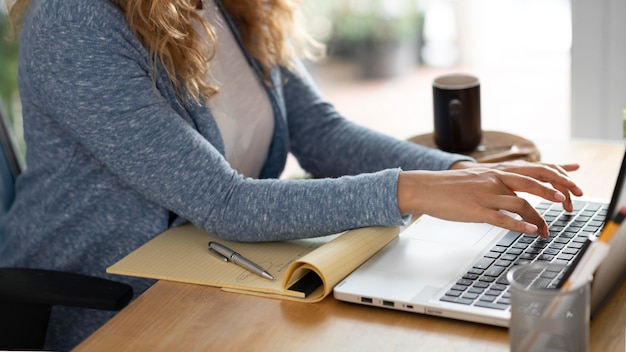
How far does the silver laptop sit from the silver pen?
0.38 feet

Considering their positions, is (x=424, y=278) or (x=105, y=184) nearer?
(x=424, y=278)

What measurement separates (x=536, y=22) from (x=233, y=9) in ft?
10.2

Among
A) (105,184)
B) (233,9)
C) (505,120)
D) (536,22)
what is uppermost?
(233,9)

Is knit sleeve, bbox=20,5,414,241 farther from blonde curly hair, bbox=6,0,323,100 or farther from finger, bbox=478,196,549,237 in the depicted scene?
finger, bbox=478,196,549,237

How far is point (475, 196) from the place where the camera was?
1.06 meters

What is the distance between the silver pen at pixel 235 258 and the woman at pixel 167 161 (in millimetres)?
28

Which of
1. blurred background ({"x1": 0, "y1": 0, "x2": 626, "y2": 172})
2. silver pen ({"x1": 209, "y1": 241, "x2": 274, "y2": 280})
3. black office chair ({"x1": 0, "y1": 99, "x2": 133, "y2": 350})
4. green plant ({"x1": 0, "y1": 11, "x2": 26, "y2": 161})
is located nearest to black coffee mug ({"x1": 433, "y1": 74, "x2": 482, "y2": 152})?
silver pen ({"x1": 209, "y1": 241, "x2": 274, "y2": 280})

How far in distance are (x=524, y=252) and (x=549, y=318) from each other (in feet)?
0.90

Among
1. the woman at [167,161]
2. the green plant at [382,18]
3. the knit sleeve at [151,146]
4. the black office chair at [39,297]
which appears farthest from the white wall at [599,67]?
the green plant at [382,18]

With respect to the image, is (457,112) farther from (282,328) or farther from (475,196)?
(282,328)

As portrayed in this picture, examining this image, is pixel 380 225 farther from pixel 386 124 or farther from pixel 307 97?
pixel 386 124

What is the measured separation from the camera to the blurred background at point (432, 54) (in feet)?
13.4

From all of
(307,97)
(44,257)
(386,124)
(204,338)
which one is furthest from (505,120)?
(204,338)

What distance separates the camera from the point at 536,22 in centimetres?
427
